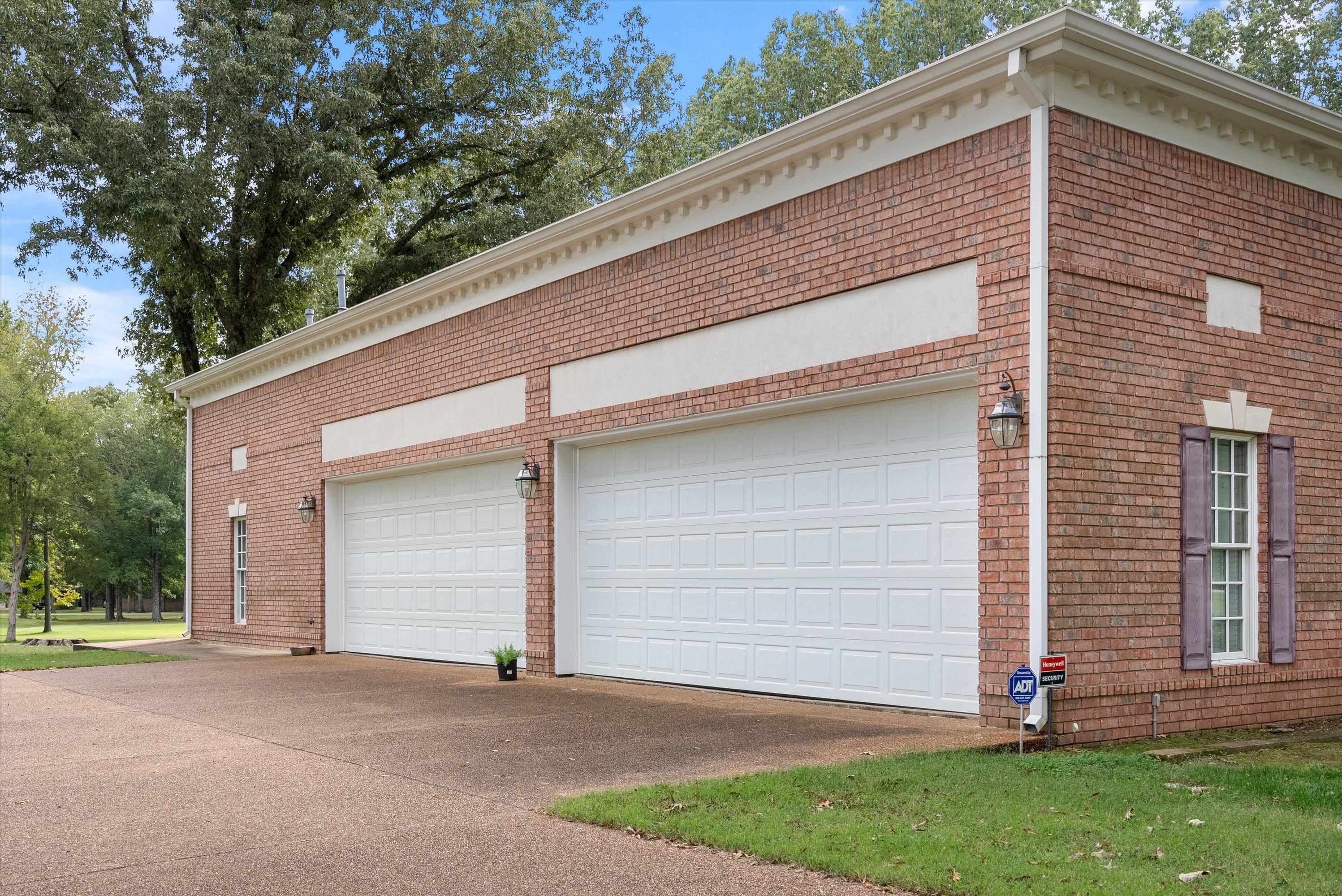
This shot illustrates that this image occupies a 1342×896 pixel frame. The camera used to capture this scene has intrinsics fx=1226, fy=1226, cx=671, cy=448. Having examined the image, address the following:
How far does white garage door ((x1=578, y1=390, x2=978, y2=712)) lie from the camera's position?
392 inches

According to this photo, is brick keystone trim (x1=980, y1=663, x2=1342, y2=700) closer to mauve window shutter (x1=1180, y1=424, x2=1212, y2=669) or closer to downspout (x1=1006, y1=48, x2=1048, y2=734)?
mauve window shutter (x1=1180, y1=424, x2=1212, y2=669)

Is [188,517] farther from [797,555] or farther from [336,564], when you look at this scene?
[797,555]

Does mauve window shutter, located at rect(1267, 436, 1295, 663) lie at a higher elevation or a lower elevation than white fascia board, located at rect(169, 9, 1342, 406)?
lower

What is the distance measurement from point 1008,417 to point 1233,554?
2.75 meters

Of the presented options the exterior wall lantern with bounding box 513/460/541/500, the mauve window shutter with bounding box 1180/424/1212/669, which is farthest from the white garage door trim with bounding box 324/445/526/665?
the mauve window shutter with bounding box 1180/424/1212/669

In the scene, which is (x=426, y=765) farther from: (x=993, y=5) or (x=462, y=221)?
(x=993, y=5)

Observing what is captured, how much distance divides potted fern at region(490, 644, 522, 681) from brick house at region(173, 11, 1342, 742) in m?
0.45

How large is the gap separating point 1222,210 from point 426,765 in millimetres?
7629

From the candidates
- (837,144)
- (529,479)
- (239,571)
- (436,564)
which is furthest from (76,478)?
(837,144)

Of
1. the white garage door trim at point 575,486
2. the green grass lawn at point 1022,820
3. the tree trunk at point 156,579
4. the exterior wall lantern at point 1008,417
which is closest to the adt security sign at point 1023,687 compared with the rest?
the green grass lawn at point 1022,820

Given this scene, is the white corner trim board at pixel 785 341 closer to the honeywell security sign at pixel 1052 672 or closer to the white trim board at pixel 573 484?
the white trim board at pixel 573 484

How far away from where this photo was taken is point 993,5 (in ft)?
115

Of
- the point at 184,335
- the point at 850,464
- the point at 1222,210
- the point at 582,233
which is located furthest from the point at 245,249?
the point at 1222,210

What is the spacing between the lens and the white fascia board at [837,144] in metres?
8.85
